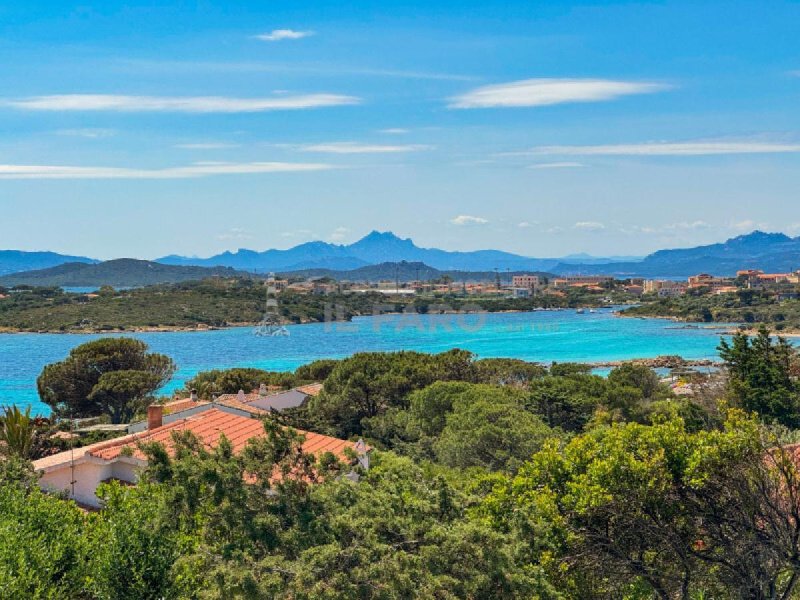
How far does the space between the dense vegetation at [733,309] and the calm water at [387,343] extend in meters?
5.72

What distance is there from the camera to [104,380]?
32781 millimetres

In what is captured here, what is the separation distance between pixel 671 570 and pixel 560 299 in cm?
15199

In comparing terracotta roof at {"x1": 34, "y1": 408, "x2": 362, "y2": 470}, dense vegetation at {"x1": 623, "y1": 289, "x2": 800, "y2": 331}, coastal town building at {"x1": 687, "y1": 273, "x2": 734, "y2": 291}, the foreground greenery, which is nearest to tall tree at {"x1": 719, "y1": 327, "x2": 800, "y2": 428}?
terracotta roof at {"x1": 34, "y1": 408, "x2": 362, "y2": 470}

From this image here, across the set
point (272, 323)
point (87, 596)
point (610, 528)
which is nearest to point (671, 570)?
point (610, 528)

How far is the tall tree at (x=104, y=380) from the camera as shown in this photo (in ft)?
107

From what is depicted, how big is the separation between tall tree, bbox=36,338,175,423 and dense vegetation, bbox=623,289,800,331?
269 feet

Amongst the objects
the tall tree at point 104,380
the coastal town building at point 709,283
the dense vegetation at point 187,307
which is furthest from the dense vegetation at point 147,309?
the coastal town building at point 709,283

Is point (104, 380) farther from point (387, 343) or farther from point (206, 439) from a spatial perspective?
point (387, 343)

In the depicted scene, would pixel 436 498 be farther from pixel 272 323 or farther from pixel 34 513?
pixel 272 323

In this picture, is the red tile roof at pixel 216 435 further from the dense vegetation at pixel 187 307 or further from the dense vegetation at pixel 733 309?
the dense vegetation at pixel 733 309

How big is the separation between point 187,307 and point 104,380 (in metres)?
85.3

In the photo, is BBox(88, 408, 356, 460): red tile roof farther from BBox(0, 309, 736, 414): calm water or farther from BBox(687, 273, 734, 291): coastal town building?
BBox(687, 273, 734, 291): coastal town building

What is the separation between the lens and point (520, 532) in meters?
8.50

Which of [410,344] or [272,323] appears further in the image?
[272,323]
